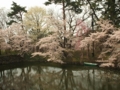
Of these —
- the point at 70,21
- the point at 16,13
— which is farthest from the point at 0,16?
the point at 70,21

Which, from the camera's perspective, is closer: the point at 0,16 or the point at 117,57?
the point at 117,57

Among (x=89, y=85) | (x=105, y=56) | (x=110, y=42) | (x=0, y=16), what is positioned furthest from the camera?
(x=0, y=16)

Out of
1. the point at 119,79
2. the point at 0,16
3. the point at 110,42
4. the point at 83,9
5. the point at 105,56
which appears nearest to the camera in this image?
the point at 119,79

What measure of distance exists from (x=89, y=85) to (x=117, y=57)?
6639 millimetres

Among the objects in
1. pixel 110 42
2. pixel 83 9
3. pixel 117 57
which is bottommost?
pixel 117 57

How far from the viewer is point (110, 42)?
1944 cm

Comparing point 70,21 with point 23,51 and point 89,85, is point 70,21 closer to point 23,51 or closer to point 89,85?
point 23,51

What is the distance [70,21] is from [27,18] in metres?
11.1

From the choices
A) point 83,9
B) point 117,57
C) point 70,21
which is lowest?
point 117,57

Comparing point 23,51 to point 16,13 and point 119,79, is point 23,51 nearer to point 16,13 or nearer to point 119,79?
point 16,13

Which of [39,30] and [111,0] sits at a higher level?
[111,0]

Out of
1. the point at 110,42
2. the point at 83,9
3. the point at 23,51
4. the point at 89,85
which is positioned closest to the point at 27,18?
the point at 23,51

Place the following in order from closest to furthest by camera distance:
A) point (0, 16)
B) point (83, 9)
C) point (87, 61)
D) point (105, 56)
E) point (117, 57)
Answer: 1. point (117, 57)
2. point (105, 56)
3. point (87, 61)
4. point (83, 9)
5. point (0, 16)

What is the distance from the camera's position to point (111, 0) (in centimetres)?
2122
